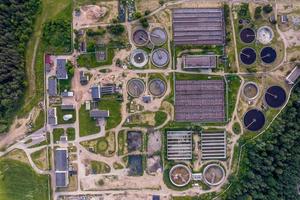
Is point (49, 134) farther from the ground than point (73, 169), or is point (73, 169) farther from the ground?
point (49, 134)

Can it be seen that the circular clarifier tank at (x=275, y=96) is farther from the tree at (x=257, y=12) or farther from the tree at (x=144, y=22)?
the tree at (x=144, y=22)

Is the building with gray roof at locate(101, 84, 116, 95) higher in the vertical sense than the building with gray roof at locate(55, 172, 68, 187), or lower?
higher

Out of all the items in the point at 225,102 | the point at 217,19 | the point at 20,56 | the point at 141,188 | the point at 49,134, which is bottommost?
the point at 141,188

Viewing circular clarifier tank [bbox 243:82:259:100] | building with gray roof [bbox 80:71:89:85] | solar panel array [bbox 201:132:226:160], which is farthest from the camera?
circular clarifier tank [bbox 243:82:259:100]

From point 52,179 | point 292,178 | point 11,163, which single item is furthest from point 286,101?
point 11,163

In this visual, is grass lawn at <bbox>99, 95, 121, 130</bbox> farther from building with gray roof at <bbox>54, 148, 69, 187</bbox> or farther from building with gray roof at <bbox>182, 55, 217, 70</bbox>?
building with gray roof at <bbox>182, 55, 217, 70</bbox>

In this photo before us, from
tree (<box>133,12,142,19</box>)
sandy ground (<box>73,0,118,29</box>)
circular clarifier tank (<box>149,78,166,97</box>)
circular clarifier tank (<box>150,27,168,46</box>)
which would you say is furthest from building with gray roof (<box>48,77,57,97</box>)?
circular clarifier tank (<box>150,27,168,46</box>)

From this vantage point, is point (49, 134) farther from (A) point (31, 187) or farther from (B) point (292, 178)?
(B) point (292, 178)
